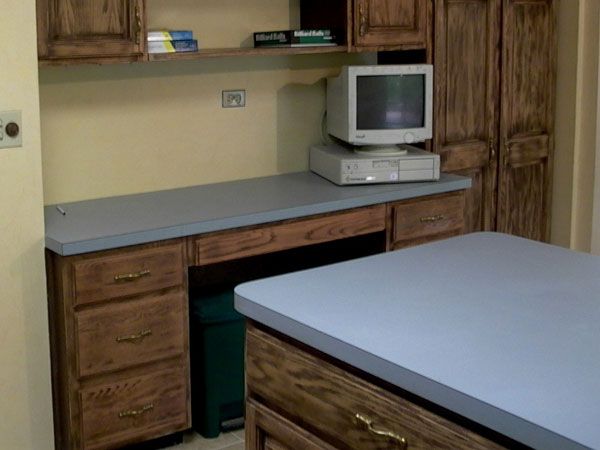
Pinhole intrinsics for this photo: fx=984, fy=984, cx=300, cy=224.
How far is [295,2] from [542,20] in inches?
55.1

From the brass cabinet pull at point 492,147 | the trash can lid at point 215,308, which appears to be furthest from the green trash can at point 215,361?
the brass cabinet pull at point 492,147

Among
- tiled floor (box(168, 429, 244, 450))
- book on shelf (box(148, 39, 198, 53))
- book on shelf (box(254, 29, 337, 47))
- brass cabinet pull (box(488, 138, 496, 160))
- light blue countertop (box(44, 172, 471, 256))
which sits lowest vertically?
tiled floor (box(168, 429, 244, 450))

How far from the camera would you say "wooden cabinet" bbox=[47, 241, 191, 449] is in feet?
10.9

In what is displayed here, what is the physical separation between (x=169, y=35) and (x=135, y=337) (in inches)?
45.7

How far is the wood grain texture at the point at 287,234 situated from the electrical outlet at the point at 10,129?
0.73 meters

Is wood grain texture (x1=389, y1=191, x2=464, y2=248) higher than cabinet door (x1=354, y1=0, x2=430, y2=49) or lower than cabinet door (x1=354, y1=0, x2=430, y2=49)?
lower

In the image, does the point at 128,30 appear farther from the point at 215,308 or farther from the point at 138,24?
the point at 215,308

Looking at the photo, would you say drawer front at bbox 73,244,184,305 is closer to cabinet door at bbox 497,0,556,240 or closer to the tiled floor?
the tiled floor

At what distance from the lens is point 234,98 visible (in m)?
4.29

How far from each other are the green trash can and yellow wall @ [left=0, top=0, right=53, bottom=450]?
624mm

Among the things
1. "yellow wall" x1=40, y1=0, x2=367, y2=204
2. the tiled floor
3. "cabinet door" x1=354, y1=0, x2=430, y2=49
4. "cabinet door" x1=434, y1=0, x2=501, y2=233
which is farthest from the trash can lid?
"cabinet door" x1=434, y1=0, x2=501, y2=233

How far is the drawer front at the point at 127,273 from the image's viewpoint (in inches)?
130

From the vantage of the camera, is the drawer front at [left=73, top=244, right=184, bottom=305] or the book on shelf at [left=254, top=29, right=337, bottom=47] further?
Result: the book on shelf at [left=254, top=29, right=337, bottom=47]

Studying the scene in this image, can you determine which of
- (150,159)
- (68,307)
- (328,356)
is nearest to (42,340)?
(68,307)
